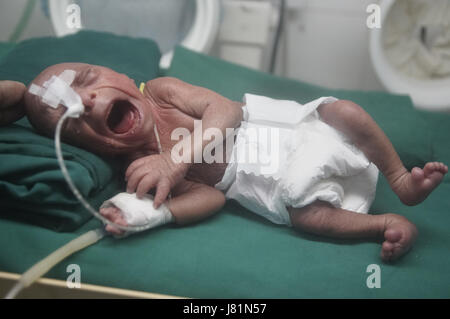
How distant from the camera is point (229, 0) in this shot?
175cm

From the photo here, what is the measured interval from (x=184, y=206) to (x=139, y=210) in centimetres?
11

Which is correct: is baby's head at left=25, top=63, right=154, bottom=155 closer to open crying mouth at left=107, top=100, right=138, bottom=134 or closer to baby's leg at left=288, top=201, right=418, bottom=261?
open crying mouth at left=107, top=100, right=138, bottom=134

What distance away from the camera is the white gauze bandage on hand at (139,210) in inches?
30.9

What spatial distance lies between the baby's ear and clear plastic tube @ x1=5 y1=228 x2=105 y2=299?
31 cm

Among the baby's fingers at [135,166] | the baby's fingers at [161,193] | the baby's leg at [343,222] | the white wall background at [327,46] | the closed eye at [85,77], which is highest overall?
the white wall background at [327,46]

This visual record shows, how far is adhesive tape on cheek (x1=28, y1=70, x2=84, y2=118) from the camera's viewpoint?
785mm

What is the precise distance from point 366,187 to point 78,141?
2.15ft

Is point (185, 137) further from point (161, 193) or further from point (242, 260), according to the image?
point (242, 260)

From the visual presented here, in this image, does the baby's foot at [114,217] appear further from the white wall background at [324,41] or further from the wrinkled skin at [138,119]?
the white wall background at [324,41]

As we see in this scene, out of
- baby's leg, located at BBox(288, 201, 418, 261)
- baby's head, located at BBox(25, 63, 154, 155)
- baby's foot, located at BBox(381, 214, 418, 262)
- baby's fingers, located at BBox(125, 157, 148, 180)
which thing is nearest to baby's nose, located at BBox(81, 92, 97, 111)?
baby's head, located at BBox(25, 63, 154, 155)

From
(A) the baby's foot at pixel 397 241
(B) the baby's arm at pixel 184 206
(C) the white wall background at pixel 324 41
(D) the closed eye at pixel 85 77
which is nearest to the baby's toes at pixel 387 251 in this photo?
(A) the baby's foot at pixel 397 241

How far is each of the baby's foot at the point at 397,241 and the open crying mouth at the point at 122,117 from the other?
22.5 inches
